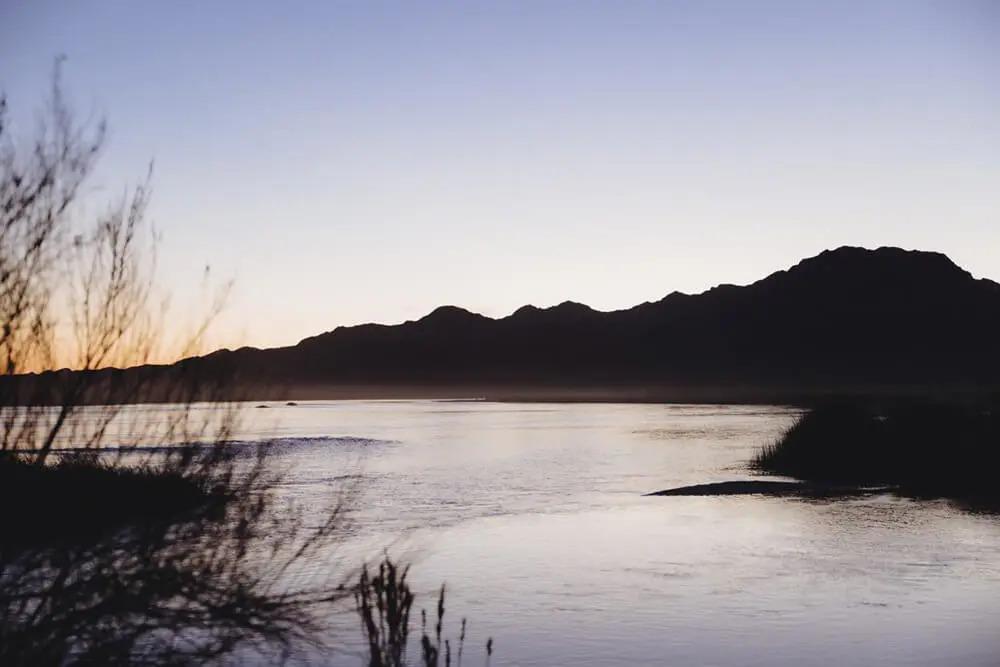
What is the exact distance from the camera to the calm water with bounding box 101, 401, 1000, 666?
1180 centimetres

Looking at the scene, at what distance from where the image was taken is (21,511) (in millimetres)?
6305

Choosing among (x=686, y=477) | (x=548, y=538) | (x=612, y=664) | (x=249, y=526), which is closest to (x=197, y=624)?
(x=249, y=526)

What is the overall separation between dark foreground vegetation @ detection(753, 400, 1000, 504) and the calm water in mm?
3236

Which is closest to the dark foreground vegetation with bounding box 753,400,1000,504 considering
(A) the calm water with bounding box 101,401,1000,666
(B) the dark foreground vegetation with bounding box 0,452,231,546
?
(A) the calm water with bounding box 101,401,1000,666

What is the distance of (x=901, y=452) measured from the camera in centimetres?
3316

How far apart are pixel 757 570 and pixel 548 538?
194 inches

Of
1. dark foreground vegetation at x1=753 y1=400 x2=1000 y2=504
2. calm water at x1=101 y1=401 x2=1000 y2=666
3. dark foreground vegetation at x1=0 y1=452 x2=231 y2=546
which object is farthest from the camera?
dark foreground vegetation at x1=753 y1=400 x2=1000 y2=504

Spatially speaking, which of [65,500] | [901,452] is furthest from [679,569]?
[901,452]

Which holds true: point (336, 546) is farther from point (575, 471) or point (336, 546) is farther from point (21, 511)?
point (575, 471)

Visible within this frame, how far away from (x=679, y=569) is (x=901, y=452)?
19.4 meters

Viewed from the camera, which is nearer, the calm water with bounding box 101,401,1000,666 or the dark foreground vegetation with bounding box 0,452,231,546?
the dark foreground vegetation with bounding box 0,452,231,546

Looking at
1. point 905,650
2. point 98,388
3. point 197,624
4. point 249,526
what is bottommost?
point 905,650

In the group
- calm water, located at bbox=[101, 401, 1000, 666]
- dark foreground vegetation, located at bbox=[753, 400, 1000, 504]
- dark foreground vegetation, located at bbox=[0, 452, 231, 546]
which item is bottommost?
calm water, located at bbox=[101, 401, 1000, 666]

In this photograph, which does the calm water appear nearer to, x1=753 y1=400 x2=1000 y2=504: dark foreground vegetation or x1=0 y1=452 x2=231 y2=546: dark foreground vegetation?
x1=0 y1=452 x2=231 y2=546: dark foreground vegetation
